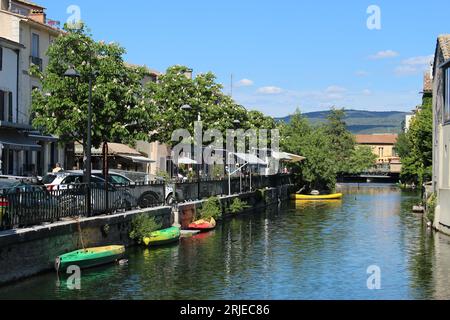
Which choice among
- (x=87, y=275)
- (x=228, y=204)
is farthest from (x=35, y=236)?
(x=228, y=204)

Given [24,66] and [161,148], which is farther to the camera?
[161,148]

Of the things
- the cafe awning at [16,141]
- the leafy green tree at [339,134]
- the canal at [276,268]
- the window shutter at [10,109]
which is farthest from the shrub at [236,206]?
the leafy green tree at [339,134]

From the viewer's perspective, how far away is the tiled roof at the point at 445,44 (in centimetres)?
3958

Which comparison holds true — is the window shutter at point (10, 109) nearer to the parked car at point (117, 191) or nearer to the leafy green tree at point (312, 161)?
the parked car at point (117, 191)

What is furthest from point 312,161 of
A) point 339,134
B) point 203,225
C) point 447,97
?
point 339,134

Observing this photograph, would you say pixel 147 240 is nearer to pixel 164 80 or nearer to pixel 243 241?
pixel 243 241

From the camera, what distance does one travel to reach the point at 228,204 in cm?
4488

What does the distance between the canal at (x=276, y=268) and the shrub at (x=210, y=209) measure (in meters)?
1.08
